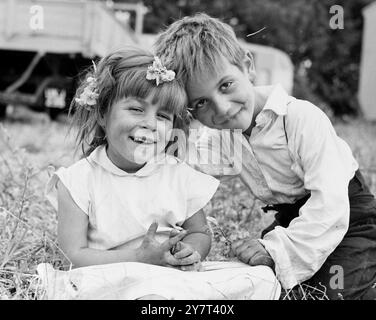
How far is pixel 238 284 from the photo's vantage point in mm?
2023

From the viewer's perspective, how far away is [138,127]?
222cm

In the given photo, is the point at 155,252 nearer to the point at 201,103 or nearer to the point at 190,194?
the point at 190,194

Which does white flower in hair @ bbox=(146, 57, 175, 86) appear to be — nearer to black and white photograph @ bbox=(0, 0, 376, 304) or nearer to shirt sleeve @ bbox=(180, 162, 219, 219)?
black and white photograph @ bbox=(0, 0, 376, 304)

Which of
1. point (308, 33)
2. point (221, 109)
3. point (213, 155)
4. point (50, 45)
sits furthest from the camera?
point (308, 33)

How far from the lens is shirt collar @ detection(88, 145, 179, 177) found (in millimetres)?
2311

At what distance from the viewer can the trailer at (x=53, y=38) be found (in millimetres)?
8016

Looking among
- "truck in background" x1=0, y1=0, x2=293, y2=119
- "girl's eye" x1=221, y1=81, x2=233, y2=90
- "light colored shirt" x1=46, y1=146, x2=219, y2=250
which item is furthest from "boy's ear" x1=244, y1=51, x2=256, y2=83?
"truck in background" x1=0, y1=0, x2=293, y2=119

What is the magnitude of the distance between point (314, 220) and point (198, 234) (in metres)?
0.39

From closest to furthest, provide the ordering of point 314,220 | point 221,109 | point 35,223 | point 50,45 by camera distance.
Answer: point 314,220
point 221,109
point 35,223
point 50,45

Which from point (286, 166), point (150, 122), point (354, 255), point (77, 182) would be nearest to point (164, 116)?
point (150, 122)

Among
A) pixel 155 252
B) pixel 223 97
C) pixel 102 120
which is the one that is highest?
pixel 223 97

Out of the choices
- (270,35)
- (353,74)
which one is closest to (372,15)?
(270,35)

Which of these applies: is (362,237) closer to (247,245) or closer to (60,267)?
(247,245)

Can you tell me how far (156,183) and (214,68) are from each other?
422mm
